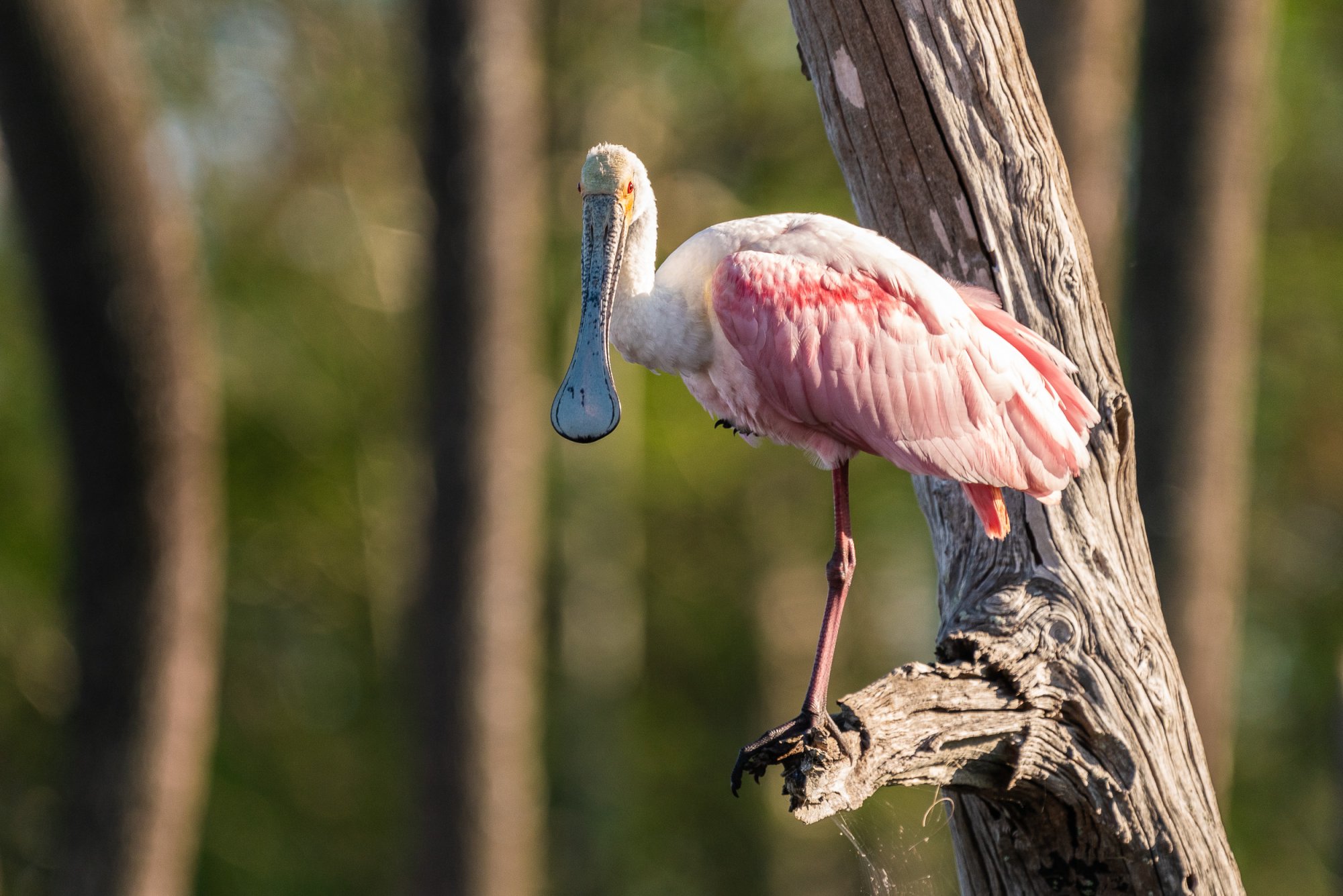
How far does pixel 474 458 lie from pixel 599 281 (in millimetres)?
4275

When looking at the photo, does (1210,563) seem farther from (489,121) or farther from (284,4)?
(284,4)

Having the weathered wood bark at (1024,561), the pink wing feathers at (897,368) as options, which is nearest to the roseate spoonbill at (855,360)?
the pink wing feathers at (897,368)

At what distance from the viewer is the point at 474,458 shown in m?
7.96

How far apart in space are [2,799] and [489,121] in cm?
1241

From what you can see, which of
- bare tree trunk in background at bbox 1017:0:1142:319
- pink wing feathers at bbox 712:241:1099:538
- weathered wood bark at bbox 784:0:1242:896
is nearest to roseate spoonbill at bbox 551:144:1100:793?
pink wing feathers at bbox 712:241:1099:538

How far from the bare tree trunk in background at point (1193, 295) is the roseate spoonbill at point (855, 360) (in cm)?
344

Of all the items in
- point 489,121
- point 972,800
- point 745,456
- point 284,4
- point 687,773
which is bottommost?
point 972,800

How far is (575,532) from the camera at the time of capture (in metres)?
16.6

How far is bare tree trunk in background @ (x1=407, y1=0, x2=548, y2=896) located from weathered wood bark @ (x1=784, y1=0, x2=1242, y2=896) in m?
4.05

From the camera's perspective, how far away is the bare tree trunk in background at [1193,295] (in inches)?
271

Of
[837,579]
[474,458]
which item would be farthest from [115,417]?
[837,579]

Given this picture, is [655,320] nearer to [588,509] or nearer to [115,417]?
[115,417]

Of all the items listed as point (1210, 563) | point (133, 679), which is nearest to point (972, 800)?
point (1210, 563)

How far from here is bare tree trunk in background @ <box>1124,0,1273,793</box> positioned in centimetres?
689
